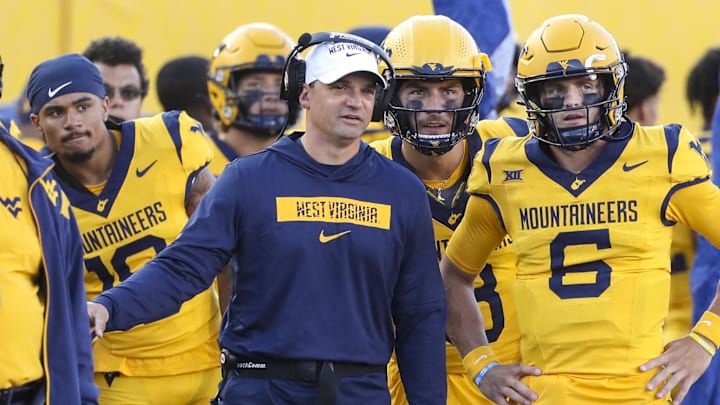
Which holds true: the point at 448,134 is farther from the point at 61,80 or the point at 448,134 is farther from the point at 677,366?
the point at 61,80

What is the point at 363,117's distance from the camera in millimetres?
4535

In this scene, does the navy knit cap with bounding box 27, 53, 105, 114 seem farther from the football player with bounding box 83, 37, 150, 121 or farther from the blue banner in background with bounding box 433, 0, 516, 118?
the blue banner in background with bounding box 433, 0, 516, 118

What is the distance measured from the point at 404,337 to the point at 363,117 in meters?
0.69

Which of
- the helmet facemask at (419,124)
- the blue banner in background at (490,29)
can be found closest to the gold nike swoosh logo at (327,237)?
the helmet facemask at (419,124)

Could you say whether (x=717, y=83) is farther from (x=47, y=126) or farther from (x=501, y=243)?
(x=47, y=126)

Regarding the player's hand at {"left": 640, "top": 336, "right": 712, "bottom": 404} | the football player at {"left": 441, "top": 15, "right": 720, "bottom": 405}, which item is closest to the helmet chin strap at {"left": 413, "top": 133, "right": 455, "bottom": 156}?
the football player at {"left": 441, "top": 15, "right": 720, "bottom": 405}

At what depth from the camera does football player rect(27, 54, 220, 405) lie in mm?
5684

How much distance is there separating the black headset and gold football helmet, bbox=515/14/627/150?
46 centimetres

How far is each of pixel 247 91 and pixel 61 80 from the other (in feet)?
6.00

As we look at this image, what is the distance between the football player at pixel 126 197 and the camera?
18.6ft

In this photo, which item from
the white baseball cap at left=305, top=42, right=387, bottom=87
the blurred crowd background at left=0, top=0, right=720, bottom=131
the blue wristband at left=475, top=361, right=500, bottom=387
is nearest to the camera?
the white baseball cap at left=305, top=42, right=387, bottom=87

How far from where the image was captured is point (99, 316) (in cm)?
432

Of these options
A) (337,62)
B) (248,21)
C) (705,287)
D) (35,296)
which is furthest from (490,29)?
(248,21)

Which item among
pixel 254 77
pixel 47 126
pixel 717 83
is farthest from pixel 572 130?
pixel 717 83
